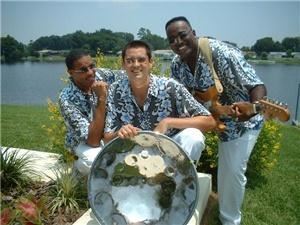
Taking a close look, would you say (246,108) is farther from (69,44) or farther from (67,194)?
(69,44)

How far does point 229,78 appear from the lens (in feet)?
10.1

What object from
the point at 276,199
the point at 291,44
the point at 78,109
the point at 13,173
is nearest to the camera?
the point at 78,109

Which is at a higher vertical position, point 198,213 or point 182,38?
point 182,38

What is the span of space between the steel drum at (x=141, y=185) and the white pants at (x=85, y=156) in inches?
24.7

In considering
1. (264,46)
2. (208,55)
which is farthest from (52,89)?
(208,55)

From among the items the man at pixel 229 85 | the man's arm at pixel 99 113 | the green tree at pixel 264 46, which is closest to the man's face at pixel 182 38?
the man at pixel 229 85

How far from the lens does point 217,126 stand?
3.17m

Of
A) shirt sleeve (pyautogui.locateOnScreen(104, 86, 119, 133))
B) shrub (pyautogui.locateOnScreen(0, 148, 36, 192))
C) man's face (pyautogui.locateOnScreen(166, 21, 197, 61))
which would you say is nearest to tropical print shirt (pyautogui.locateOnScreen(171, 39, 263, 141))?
man's face (pyautogui.locateOnScreen(166, 21, 197, 61))

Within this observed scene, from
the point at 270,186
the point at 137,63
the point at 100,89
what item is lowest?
the point at 270,186

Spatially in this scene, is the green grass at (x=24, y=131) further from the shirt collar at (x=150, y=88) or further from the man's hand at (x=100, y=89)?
the shirt collar at (x=150, y=88)

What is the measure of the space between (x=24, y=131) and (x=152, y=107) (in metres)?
5.33

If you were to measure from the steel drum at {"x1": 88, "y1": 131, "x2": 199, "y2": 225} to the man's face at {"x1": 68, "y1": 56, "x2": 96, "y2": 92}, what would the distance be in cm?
90

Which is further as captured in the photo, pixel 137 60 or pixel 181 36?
pixel 181 36

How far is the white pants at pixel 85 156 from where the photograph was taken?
340cm
